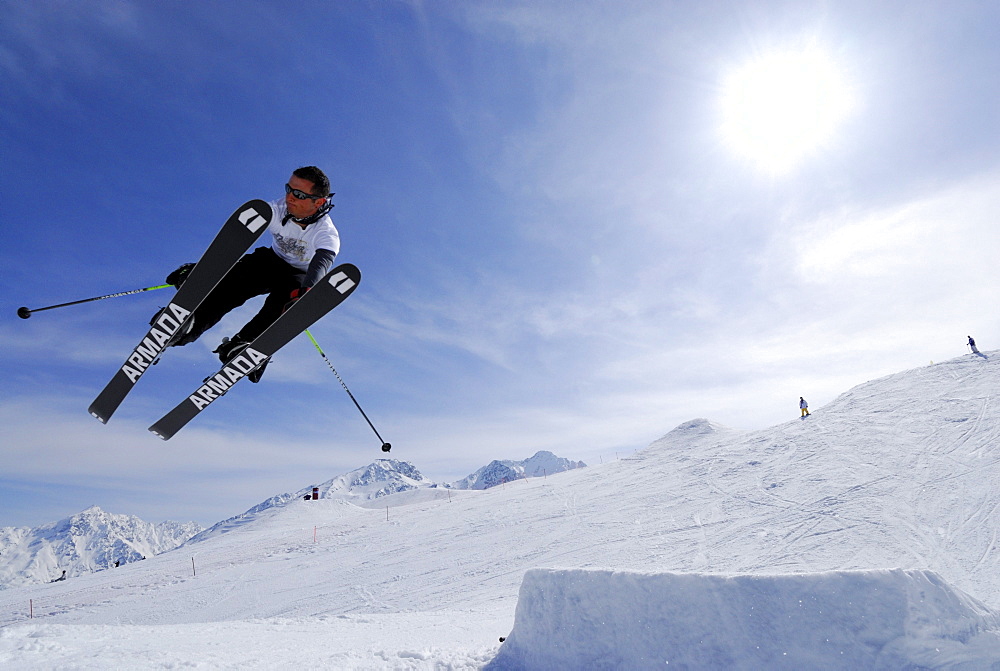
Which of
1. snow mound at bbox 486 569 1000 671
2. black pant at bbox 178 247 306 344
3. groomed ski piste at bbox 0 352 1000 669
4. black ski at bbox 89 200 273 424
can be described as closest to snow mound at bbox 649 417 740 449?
groomed ski piste at bbox 0 352 1000 669

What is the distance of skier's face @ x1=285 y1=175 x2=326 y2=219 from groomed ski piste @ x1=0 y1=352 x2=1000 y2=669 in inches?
189

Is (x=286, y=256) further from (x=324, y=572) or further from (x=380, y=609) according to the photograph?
(x=324, y=572)

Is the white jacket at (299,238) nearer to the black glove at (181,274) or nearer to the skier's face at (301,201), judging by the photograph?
the skier's face at (301,201)

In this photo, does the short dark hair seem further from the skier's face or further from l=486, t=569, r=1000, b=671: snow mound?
l=486, t=569, r=1000, b=671: snow mound

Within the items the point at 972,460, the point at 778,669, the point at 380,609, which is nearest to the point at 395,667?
the point at 778,669

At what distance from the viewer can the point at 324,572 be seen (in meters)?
15.1

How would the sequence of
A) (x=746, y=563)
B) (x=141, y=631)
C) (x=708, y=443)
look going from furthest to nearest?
(x=708, y=443)
(x=746, y=563)
(x=141, y=631)

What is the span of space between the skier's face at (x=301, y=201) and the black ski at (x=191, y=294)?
25 centimetres

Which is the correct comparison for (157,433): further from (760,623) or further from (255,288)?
(760,623)

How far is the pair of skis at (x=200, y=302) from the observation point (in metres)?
4.78

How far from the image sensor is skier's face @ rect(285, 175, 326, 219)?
4.85m

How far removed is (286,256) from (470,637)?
5.80 meters

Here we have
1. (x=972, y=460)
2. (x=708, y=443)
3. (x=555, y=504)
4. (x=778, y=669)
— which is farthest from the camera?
(x=708, y=443)

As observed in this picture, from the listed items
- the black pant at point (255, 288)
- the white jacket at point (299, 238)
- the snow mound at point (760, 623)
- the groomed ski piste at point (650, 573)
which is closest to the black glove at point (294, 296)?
the black pant at point (255, 288)
